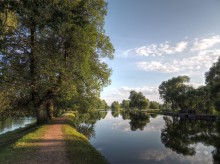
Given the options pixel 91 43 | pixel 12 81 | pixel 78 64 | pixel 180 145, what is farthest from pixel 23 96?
pixel 180 145

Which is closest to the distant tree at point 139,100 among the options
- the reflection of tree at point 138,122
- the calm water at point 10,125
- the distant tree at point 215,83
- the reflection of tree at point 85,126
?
the reflection of tree at point 138,122

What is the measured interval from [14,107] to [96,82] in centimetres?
1138

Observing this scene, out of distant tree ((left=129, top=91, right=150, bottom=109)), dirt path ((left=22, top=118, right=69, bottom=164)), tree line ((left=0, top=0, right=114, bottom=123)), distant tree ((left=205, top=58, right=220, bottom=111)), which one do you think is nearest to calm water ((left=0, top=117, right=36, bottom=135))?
tree line ((left=0, top=0, right=114, bottom=123))

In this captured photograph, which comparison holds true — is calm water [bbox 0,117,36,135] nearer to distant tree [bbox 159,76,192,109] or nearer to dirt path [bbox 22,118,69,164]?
dirt path [bbox 22,118,69,164]

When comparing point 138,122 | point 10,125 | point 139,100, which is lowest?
point 138,122

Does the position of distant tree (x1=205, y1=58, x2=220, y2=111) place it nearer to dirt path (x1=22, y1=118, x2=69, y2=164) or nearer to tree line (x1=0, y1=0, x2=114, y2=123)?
tree line (x1=0, y1=0, x2=114, y2=123)

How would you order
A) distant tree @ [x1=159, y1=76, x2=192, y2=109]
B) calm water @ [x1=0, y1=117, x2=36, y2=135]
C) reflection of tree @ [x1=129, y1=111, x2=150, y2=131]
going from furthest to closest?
1. distant tree @ [x1=159, y1=76, x2=192, y2=109]
2. reflection of tree @ [x1=129, y1=111, x2=150, y2=131]
3. calm water @ [x1=0, y1=117, x2=36, y2=135]

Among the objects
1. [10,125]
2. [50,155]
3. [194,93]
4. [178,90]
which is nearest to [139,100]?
[178,90]

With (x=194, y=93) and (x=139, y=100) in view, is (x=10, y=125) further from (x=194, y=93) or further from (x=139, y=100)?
(x=139, y=100)

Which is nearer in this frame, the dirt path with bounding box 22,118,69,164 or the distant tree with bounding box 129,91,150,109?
the dirt path with bounding box 22,118,69,164

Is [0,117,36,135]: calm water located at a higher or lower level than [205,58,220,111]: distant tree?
lower

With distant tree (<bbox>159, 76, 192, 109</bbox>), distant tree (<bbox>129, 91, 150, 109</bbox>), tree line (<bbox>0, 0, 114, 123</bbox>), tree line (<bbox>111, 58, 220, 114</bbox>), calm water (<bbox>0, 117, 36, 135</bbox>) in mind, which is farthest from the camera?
distant tree (<bbox>129, 91, 150, 109</bbox>)

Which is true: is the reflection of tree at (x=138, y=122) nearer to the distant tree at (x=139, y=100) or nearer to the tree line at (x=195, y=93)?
the tree line at (x=195, y=93)

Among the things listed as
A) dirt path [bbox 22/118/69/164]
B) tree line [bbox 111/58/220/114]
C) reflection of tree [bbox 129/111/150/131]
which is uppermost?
tree line [bbox 111/58/220/114]
